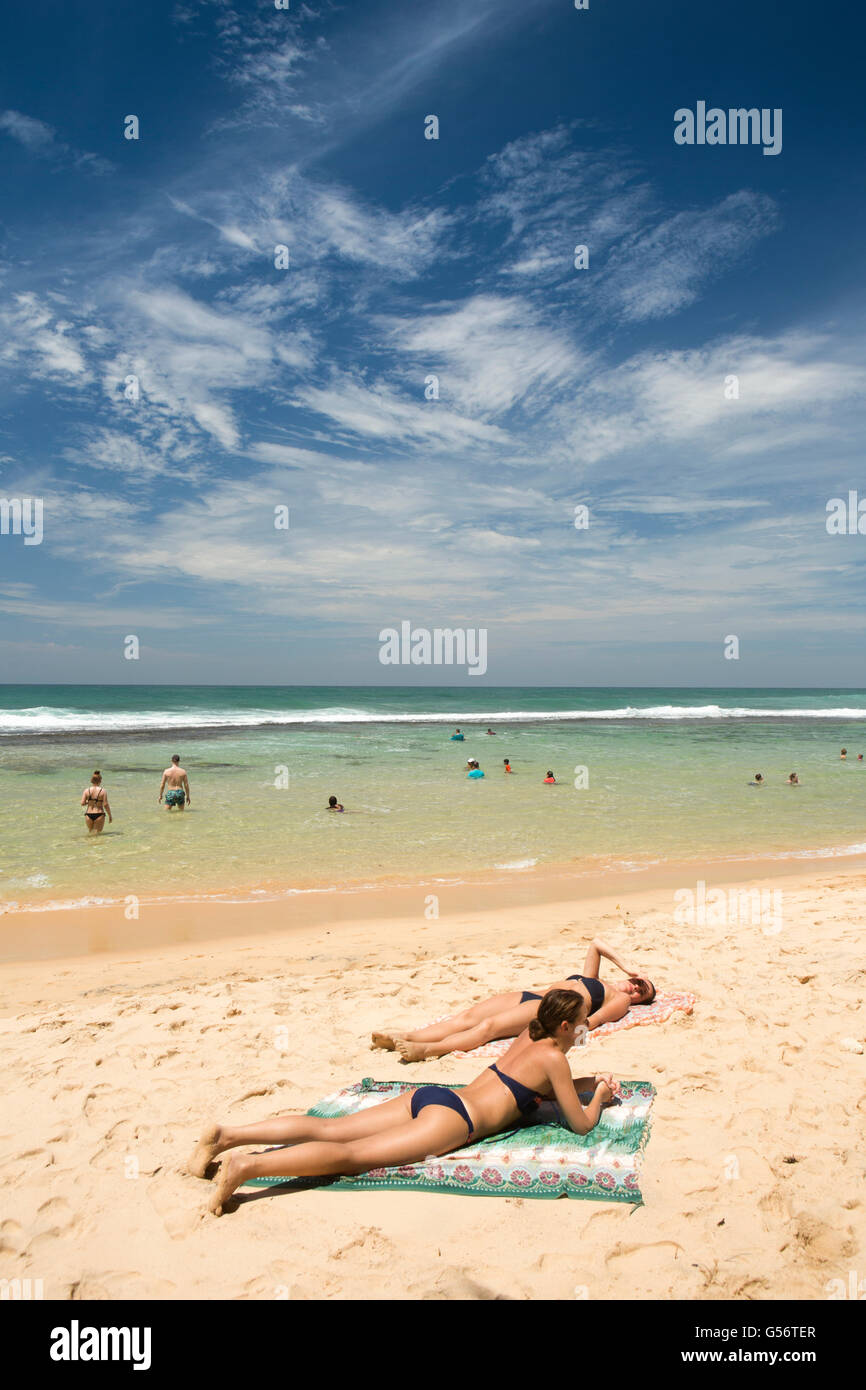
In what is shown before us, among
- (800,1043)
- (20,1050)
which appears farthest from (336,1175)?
(800,1043)

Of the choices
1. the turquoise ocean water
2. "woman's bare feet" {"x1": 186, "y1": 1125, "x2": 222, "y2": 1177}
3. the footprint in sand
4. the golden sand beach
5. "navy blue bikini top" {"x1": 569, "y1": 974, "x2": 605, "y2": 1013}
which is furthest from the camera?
the turquoise ocean water

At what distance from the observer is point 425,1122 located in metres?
4.30

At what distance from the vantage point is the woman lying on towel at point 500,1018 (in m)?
5.68

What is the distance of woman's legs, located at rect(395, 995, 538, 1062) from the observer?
5.58 metres

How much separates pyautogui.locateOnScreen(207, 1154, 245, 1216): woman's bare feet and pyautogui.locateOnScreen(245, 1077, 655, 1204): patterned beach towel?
25 cm

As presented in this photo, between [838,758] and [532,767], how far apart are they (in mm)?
14856

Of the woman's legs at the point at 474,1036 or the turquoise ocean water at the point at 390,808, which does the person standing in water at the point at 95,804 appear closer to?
the turquoise ocean water at the point at 390,808

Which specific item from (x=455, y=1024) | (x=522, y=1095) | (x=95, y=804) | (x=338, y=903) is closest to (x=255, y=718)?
(x=95, y=804)

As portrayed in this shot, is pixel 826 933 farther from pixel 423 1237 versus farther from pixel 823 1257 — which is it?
pixel 423 1237

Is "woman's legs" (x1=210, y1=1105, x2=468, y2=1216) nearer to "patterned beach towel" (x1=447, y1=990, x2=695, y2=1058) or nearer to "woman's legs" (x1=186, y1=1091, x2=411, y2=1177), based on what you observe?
"woman's legs" (x1=186, y1=1091, x2=411, y2=1177)

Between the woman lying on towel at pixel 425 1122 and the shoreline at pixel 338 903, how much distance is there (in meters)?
5.43

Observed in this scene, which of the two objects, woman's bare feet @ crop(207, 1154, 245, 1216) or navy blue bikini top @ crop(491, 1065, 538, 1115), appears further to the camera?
navy blue bikini top @ crop(491, 1065, 538, 1115)

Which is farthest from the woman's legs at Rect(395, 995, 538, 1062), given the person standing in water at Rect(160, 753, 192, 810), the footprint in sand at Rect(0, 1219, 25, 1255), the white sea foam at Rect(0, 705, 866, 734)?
the white sea foam at Rect(0, 705, 866, 734)

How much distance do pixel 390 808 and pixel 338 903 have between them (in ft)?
26.2
